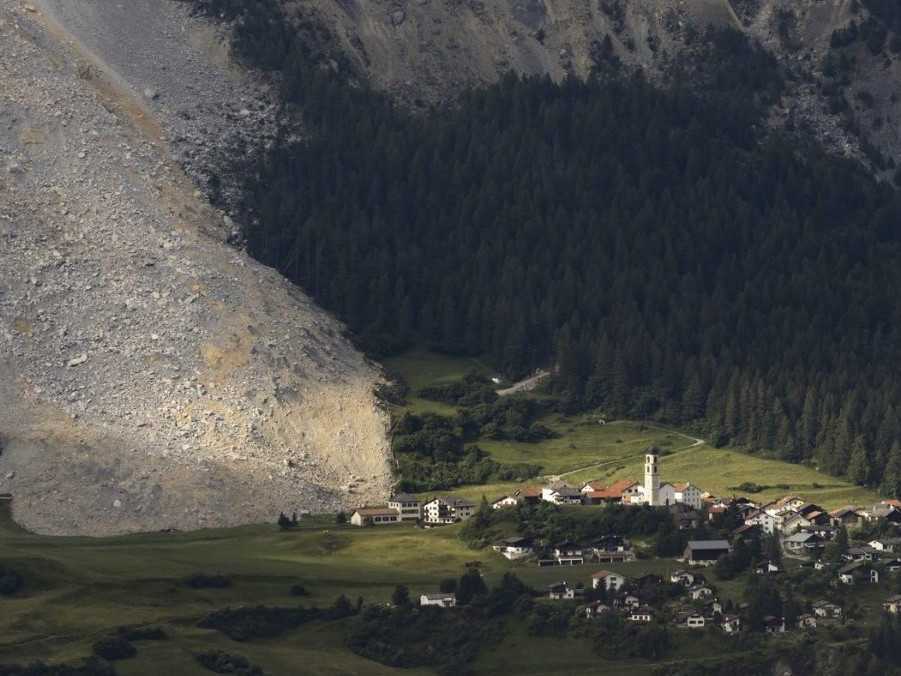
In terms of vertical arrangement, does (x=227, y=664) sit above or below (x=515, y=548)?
below

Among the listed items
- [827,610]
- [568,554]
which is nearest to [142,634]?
[568,554]

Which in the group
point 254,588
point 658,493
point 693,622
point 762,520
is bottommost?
point 693,622

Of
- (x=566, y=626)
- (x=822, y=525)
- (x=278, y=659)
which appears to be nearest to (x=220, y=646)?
(x=278, y=659)

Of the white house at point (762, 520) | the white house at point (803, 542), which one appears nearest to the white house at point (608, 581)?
the white house at point (803, 542)

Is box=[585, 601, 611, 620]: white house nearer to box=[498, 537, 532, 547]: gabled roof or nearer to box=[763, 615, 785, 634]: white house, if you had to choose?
box=[763, 615, 785, 634]: white house

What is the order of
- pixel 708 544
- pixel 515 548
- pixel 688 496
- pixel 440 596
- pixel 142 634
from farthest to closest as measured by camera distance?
pixel 688 496 → pixel 515 548 → pixel 708 544 → pixel 440 596 → pixel 142 634

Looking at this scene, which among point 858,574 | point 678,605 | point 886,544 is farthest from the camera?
point 886,544

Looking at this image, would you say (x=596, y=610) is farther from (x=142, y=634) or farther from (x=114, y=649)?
(x=114, y=649)
